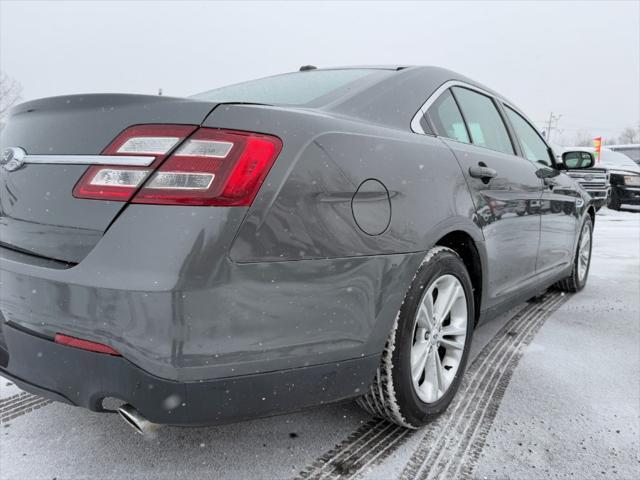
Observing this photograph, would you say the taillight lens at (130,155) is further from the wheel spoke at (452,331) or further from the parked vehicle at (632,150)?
the parked vehicle at (632,150)

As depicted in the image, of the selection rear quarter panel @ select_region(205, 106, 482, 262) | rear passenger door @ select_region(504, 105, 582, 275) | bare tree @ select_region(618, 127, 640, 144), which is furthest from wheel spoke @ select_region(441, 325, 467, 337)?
bare tree @ select_region(618, 127, 640, 144)

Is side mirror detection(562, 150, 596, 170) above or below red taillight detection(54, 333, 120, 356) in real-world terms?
below

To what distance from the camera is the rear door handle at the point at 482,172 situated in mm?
2201

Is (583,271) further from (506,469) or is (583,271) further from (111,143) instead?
(111,143)

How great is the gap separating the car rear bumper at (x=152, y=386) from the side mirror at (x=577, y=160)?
3.04 meters

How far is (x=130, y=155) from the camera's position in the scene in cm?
135

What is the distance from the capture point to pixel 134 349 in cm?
127

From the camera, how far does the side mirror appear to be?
374 centimetres

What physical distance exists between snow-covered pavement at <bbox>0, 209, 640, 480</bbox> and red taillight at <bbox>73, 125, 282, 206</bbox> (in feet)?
3.25

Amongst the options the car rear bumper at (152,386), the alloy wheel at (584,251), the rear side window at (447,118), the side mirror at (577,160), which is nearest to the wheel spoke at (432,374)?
the car rear bumper at (152,386)

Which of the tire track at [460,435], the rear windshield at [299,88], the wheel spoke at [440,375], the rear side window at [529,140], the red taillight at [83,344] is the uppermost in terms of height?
the rear windshield at [299,88]

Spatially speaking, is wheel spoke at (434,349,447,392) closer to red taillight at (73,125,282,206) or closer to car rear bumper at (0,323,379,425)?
car rear bumper at (0,323,379,425)

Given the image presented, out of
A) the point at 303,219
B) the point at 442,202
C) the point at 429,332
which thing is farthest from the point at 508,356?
the point at 303,219

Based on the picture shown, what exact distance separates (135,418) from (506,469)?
50.7 inches
